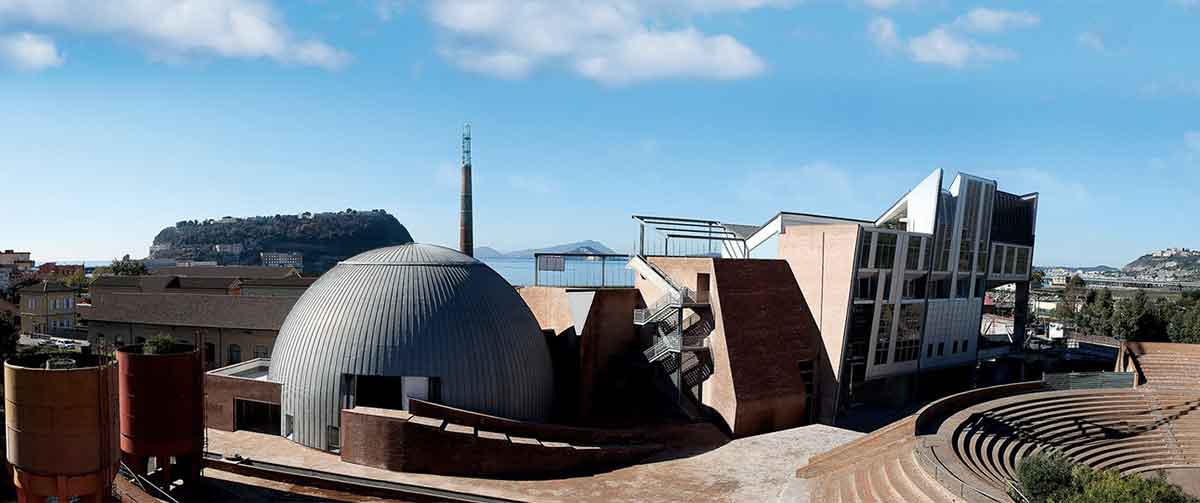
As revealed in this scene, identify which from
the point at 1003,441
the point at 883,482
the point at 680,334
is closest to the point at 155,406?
the point at 680,334

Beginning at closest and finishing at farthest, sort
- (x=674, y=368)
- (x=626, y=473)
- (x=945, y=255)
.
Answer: (x=626, y=473), (x=674, y=368), (x=945, y=255)

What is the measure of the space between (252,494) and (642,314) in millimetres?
19841

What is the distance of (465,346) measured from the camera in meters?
28.7

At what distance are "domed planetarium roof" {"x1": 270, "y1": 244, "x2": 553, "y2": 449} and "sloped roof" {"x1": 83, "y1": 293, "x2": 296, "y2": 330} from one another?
1704 cm

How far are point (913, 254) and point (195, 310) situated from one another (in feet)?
153

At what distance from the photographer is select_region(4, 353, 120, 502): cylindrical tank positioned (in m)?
18.1

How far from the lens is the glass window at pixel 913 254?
39.2 m

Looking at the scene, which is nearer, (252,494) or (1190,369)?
(252,494)

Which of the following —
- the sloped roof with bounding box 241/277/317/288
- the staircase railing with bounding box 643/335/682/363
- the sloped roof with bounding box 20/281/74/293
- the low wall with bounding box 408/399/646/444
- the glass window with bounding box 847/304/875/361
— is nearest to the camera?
the low wall with bounding box 408/399/646/444

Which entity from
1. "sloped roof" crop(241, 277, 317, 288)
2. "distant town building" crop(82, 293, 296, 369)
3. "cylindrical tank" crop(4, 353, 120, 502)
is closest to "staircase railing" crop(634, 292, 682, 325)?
"cylindrical tank" crop(4, 353, 120, 502)

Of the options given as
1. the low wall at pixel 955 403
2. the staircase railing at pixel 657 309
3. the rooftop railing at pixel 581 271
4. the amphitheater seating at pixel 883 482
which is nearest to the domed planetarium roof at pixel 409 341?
the staircase railing at pixel 657 309

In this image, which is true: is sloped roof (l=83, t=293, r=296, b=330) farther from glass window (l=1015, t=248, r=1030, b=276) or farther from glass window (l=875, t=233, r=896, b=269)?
glass window (l=1015, t=248, r=1030, b=276)

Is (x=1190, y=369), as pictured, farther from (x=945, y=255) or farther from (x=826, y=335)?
(x=826, y=335)

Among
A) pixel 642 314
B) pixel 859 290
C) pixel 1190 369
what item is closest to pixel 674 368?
pixel 642 314
